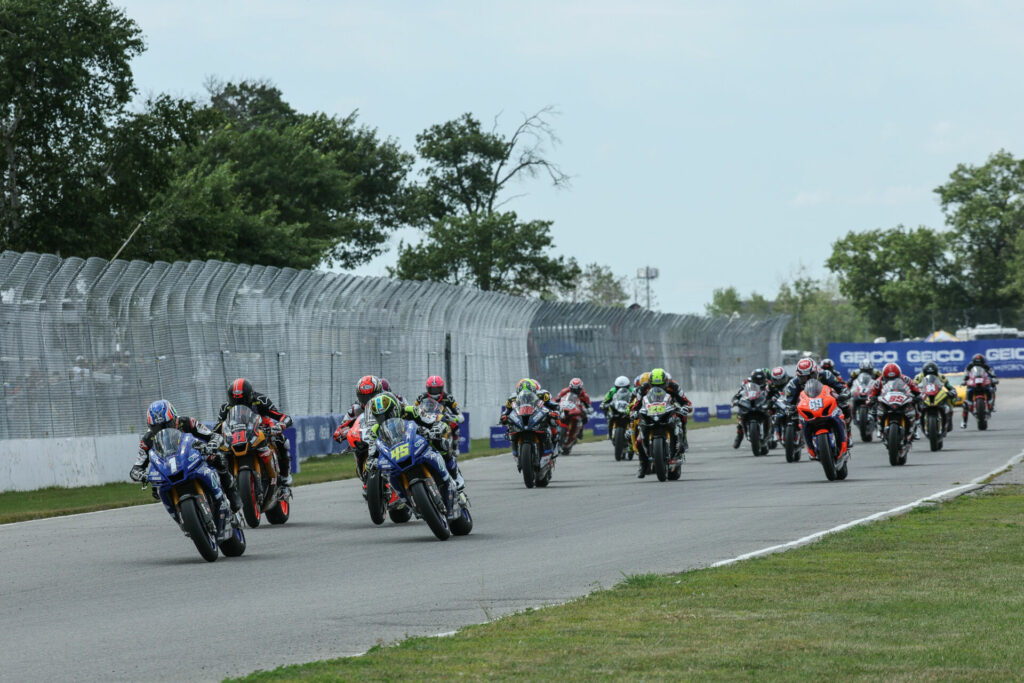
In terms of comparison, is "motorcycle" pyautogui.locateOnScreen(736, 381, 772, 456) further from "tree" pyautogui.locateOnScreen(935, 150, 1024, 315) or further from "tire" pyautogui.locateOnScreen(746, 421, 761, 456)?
"tree" pyautogui.locateOnScreen(935, 150, 1024, 315)

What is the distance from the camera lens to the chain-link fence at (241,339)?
76.3 ft

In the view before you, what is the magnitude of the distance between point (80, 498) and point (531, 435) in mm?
6116

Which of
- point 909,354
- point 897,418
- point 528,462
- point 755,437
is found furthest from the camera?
point 909,354

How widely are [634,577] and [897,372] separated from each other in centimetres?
1516

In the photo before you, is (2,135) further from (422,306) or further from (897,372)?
(897,372)

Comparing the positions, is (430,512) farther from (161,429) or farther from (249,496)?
(249,496)

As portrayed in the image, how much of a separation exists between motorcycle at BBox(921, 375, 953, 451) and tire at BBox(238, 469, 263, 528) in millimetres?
15349

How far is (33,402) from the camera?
22.8 metres

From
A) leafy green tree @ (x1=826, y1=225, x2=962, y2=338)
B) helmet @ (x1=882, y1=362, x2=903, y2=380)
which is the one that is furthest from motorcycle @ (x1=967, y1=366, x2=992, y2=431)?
leafy green tree @ (x1=826, y1=225, x2=962, y2=338)

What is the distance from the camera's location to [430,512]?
534 inches

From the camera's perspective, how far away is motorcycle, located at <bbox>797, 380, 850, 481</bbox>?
787 inches

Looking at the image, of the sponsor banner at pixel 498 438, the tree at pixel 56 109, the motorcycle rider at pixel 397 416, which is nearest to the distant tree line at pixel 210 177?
the tree at pixel 56 109

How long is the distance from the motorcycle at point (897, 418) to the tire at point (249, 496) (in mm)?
10863

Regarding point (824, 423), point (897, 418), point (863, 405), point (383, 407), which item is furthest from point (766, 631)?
point (863, 405)
